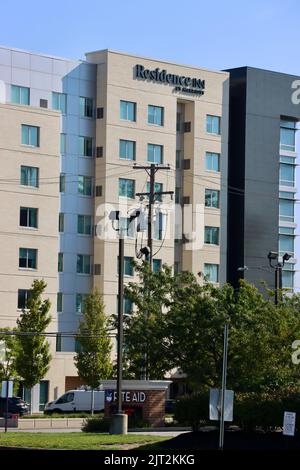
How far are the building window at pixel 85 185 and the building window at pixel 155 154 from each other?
5.11 meters

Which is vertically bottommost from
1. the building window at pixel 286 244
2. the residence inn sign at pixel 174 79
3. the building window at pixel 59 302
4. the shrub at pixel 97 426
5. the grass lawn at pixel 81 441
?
the shrub at pixel 97 426

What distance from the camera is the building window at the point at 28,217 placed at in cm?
8388

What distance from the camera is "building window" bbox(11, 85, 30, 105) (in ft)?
281

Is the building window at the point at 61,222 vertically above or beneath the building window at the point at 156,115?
beneath

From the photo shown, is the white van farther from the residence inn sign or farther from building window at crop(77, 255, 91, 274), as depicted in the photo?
the residence inn sign

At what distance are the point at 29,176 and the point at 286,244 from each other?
90.9ft

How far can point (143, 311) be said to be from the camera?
5897cm

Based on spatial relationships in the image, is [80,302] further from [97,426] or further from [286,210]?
[97,426]

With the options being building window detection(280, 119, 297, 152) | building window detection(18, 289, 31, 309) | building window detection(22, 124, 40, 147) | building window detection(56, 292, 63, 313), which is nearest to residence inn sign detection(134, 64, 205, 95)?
building window detection(280, 119, 297, 152)

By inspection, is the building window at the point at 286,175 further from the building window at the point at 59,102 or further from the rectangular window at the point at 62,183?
the building window at the point at 59,102

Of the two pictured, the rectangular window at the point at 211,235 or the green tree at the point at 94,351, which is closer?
the green tree at the point at 94,351

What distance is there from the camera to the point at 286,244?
337 feet

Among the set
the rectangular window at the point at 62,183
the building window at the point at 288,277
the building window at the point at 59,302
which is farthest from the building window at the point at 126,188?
the building window at the point at 288,277

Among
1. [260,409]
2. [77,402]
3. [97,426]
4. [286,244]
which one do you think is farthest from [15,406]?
[286,244]
